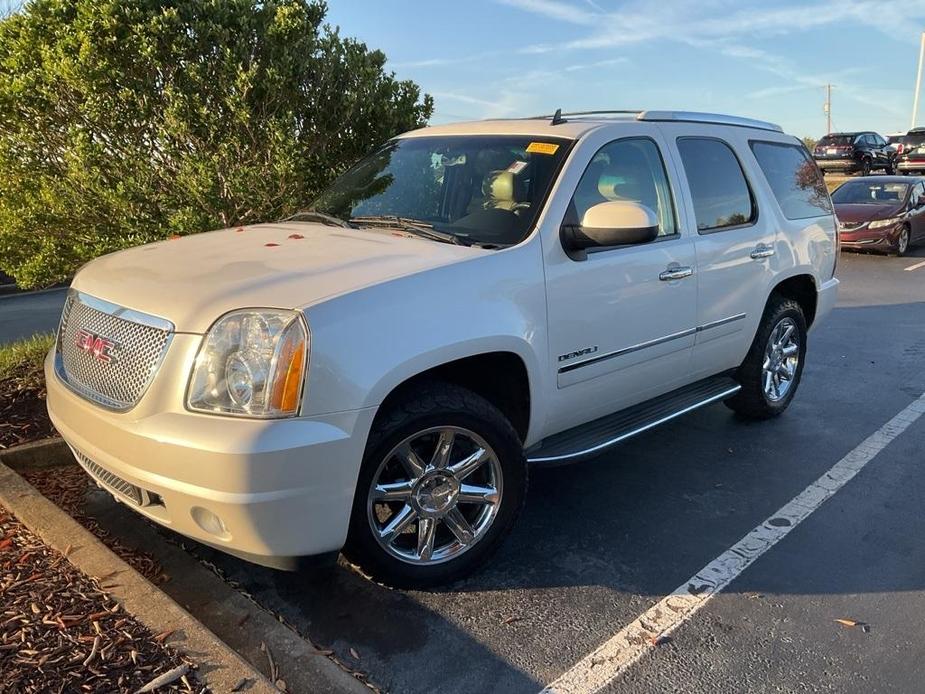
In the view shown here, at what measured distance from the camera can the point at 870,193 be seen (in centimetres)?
1474

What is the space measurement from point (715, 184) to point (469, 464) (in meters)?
2.44

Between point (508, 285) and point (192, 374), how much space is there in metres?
1.30

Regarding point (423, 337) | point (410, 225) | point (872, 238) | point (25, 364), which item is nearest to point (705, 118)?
point (410, 225)

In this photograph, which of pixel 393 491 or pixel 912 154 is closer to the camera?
pixel 393 491

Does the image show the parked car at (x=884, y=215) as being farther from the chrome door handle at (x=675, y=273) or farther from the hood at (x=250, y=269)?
the hood at (x=250, y=269)

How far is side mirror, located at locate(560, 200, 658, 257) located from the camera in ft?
11.1

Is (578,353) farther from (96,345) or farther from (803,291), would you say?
(803,291)

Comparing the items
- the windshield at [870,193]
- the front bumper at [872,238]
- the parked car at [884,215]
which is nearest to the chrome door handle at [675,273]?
the parked car at [884,215]

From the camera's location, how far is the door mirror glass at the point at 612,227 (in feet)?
11.1

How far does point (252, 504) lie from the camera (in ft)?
8.29

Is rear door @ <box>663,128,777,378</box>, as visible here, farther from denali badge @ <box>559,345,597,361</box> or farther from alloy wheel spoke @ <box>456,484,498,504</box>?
alloy wheel spoke @ <box>456,484,498,504</box>

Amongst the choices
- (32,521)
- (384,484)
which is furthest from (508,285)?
(32,521)

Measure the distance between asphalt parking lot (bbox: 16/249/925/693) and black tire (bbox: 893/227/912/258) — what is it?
1017cm

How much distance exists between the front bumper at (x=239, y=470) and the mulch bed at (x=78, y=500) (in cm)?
58
